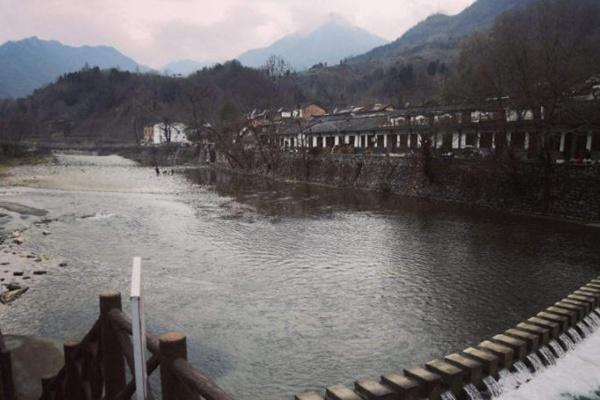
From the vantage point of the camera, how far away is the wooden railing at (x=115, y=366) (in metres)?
2.40

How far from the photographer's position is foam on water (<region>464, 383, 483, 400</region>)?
18.5 feet

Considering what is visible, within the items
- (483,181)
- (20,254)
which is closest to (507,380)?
(20,254)

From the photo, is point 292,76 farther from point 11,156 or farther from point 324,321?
point 324,321

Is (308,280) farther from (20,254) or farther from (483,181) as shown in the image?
(483,181)

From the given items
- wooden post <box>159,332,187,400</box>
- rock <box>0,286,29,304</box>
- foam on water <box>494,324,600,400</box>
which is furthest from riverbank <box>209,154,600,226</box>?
rock <box>0,286,29,304</box>

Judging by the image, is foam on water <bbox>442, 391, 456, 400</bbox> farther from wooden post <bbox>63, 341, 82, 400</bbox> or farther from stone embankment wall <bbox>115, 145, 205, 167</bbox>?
stone embankment wall <bbox>115, 145, 205, 167</bbox>

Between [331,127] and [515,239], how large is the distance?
34858 mm

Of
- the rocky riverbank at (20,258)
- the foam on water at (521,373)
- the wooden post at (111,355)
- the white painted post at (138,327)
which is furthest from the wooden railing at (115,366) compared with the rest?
the rocky riverbank at (20,258)

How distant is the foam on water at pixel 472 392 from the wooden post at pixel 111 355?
4.42 meters

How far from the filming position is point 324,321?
33.0 ft

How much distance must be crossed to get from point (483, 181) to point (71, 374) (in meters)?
26.9

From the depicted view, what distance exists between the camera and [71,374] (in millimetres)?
3977

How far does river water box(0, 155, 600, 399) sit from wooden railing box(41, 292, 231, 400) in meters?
3.84

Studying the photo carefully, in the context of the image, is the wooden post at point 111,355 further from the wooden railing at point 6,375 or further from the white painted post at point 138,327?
the wooden railing at point 6,375
